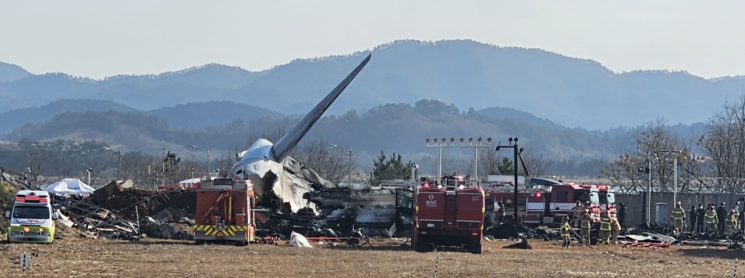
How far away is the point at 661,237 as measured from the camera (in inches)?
2061

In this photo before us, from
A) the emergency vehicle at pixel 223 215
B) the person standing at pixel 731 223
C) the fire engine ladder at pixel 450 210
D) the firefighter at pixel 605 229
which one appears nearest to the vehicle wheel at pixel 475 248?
the fire engine ladder at pixel 450 210

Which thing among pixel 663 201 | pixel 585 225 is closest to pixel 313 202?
pixel 585 225

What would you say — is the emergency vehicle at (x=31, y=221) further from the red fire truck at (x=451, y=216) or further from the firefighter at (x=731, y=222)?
the firefighter at (x=731, y=222)

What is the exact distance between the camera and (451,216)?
42.7m

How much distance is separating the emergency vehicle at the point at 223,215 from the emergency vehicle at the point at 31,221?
560 cm

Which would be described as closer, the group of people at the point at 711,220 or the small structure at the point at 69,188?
the group of people at the point at 711,220

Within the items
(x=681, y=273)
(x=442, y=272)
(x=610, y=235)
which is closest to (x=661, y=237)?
(x=610, y=235)

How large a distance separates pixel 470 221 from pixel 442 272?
34.8ft

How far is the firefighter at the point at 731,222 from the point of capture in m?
54.1

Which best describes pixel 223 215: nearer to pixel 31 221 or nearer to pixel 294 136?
pixel 31 221

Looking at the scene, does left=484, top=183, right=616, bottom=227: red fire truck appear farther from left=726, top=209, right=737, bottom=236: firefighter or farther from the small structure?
the small structure

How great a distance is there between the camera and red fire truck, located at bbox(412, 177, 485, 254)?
42.7 metres

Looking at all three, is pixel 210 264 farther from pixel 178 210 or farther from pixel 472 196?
pixel 178 210

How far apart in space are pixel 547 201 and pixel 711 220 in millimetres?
10857
